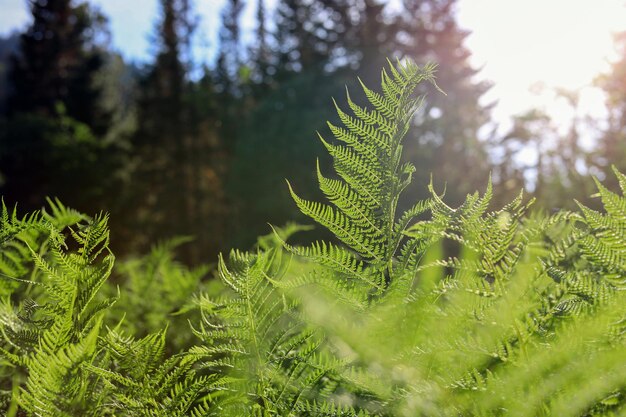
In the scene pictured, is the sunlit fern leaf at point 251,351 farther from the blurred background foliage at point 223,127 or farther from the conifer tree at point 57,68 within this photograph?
the conifer tree at point 57,68

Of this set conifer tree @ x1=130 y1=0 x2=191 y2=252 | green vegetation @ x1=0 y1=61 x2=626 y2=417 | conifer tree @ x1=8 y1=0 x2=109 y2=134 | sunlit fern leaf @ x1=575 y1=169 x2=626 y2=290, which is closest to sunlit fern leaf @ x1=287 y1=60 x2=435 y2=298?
green vegetation @ x1=0 y1=61 x2=626 y2=417

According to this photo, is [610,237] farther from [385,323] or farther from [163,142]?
[163,142]

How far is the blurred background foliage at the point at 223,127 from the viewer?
94.8 feet

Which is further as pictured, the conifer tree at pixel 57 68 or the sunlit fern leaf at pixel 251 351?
the conifer tree at pixel 57 68

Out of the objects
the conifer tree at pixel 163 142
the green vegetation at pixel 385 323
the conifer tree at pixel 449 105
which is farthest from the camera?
the conifer tree at pixel 163 142

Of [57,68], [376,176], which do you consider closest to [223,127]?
[57,68]

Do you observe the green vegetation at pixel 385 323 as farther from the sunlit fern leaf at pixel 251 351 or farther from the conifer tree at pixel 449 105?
the conifer tree at pixel 449 105

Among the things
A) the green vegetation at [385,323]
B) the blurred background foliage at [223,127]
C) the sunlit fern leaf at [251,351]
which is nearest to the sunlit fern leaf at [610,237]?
the green vegetation at [385,323]

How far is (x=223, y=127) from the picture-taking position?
34.8 metres

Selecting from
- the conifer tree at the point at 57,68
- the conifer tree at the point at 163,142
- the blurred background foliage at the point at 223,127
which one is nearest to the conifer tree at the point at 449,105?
the blurred background foliage at the point at 223,127

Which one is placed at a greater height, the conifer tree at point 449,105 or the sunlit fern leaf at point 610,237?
the conifer tree at point 449,105

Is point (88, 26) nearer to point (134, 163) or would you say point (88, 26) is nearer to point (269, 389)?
point (134, 163)

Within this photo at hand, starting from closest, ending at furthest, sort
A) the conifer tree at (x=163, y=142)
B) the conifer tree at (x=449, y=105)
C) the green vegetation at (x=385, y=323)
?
1. the green vegetation at (x=385, y=323)
2. the conifer tree at (x=449, y=105)
3. the conifer tree at (x=163, y=142)

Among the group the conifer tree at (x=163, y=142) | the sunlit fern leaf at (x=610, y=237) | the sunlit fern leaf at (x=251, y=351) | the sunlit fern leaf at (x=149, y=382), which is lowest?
the sunlit fern leaf at (x=149, y=382)
